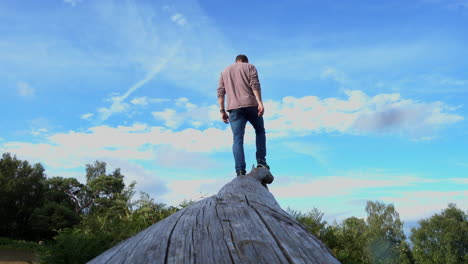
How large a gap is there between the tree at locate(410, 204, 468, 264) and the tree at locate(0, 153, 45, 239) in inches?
1789

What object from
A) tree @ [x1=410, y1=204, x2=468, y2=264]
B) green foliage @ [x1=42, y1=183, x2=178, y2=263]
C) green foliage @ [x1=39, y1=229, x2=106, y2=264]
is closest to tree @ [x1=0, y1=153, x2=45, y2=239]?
green foliage @ [x1=42, y1=183, x2=178, y2=263]

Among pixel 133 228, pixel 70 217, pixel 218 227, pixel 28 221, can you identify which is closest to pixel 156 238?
pixel 218 227

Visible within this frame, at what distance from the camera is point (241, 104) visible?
19.5 ft

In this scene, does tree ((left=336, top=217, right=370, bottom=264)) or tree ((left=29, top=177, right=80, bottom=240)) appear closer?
tree ((left=336, top=217, right=370, bottom=264))

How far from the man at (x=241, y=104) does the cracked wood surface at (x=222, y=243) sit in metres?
4.00

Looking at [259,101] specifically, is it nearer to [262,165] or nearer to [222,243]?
[262,165]

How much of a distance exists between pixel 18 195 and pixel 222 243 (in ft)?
118

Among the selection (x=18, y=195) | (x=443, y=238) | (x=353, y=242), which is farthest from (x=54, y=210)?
(x=443, y=238)

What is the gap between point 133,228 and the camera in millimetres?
5117

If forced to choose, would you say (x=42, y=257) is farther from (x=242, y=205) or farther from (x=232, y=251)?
(x=232, y=251)

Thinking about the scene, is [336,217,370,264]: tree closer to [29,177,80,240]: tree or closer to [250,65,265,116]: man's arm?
[250,65,265,116]: man's arm

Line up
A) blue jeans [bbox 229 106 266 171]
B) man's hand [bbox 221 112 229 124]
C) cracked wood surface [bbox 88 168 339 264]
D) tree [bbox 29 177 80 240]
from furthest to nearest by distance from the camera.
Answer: tree [bbox 29 177 80 240] → man's hand [bbox 221 112 229 124] → blue jeans [bbox 229 106 266 171] → cracked wood surface [bbox 88 168 339 264]

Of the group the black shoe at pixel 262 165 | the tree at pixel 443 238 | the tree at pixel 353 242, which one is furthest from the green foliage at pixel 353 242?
the tree at pixel 443 238

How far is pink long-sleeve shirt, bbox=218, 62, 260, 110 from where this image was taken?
5.94m
